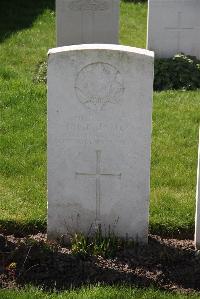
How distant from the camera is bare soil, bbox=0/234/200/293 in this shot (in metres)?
4.89

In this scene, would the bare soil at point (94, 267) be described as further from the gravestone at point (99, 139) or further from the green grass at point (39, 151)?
the green grass at point (39, 151)

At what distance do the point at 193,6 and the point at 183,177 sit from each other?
15.2 feet

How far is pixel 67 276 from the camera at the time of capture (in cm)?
493

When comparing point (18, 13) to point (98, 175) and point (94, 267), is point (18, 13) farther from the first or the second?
point (94, 267)

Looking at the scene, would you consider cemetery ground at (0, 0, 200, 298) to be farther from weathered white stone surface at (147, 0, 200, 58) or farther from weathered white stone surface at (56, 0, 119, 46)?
weathered white stone surface at (147, 0, 200, 58)

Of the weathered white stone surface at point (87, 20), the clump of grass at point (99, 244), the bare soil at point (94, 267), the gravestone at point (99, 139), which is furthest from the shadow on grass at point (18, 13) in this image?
the bare soil at point (94, 267)

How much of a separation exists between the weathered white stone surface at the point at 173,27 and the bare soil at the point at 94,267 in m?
5.75

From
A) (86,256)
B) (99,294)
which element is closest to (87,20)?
(86,256)

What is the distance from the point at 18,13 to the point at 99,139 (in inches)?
347

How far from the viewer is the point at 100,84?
5102 millimetres

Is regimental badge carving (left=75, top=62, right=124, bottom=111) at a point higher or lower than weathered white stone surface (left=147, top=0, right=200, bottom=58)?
lower

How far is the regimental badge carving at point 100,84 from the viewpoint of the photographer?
5070 mm

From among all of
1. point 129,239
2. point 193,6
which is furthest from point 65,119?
point 193,6

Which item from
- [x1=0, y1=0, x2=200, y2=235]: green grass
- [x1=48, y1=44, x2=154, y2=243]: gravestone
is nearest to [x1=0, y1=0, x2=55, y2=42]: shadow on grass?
[x1=0, y1=0, x2=200, y2=235]: green grass
